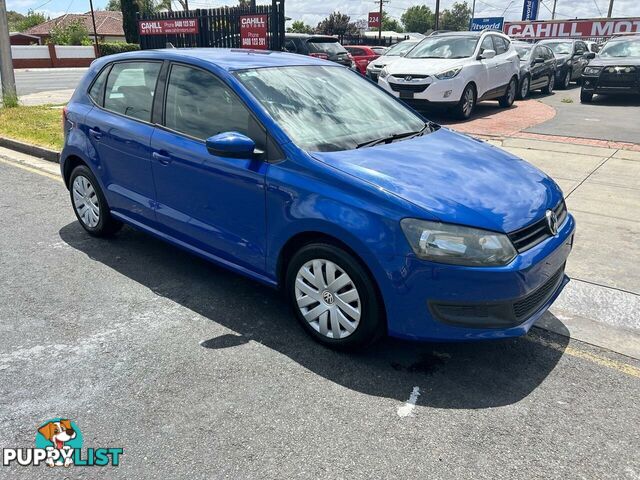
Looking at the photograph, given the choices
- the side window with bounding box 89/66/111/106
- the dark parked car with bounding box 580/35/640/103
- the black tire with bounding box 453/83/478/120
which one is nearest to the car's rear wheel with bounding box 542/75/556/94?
the dark parked car with bounding box 580/35/640/103

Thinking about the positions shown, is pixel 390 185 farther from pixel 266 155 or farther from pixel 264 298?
pixel 264 298

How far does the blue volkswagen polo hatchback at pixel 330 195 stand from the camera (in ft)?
9.57

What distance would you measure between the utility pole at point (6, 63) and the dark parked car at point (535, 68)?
11.9m

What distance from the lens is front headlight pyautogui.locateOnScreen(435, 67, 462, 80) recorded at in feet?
34.7

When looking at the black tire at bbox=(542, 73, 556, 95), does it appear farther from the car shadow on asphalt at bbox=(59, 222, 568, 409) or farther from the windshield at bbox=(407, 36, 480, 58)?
the car shadow on asphalt at bbox=(59, 222, 568, 409)

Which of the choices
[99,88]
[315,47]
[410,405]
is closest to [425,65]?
Result: [315,47]

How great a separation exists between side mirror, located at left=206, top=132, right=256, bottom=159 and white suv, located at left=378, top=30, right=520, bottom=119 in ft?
24.6

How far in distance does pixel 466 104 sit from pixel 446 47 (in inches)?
61.5

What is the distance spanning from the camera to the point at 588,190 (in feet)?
21.4

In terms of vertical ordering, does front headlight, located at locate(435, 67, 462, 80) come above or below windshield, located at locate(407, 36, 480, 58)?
below

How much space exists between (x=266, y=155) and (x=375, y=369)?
1432 mm

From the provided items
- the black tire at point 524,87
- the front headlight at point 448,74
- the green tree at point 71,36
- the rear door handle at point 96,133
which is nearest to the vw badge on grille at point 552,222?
the rear door handle at point 96,133

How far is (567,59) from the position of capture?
17609 mm

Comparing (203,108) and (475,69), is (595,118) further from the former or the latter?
(203,108)
